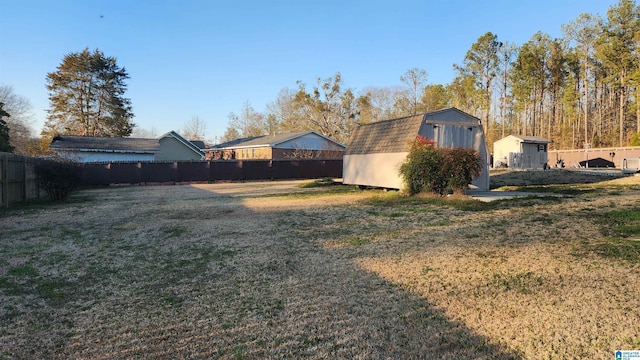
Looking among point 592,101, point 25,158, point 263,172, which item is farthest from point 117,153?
point 592,101

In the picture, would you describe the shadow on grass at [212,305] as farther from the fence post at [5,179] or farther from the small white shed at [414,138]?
the small white shed at [414,138]

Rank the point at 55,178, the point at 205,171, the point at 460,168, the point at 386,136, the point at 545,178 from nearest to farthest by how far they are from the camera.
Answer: the point at 460,168 < the point at 55,178 < the point at 386,136 < the point at 545,178 < the point at 205,171

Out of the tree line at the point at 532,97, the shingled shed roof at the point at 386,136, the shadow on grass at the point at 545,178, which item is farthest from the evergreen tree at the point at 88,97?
the shadow on grass at the point at 545,178

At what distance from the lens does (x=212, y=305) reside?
11.3 feet

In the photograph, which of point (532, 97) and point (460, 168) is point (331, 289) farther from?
point (532, 97)

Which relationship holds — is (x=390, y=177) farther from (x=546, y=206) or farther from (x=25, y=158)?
(x=25, y=158)

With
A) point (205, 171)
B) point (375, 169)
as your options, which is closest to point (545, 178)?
point (375, 169)

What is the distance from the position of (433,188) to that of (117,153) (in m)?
24.8

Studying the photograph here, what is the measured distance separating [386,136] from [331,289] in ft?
39.4

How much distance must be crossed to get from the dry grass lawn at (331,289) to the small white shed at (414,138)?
6.34 meters

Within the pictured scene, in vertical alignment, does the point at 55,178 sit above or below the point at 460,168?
below

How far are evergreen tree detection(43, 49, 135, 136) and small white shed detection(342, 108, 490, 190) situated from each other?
35378 millimetres

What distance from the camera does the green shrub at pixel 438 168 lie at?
1105cm

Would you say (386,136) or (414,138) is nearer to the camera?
(414,138)
